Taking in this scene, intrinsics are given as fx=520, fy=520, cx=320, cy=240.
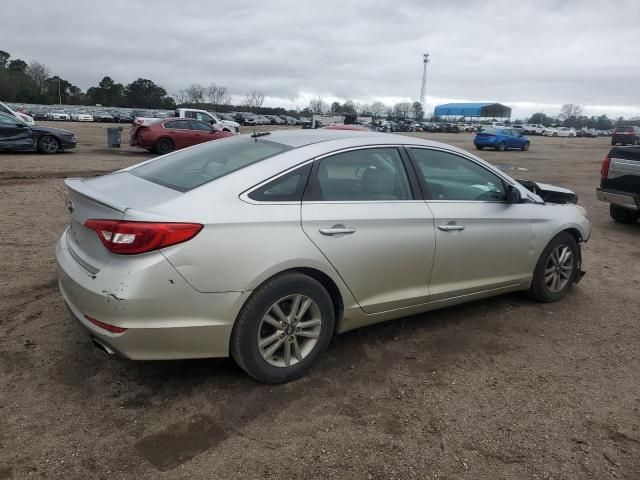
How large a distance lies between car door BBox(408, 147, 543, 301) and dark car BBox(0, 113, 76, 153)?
48.4 feet

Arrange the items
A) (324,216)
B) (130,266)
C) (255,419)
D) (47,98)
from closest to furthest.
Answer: (130,266)
(255,419)
(324,216)
(47,98)

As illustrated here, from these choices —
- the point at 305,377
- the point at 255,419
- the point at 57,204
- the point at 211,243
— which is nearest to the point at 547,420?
the point at 305,377

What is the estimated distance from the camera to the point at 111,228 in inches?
112

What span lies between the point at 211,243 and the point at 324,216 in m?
0.77

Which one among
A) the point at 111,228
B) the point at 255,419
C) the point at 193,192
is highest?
the point at 193,192

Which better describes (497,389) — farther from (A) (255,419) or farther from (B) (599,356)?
(A) (255,419)

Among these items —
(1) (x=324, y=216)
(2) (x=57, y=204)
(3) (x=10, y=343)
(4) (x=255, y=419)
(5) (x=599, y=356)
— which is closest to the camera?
(4) (x=255, y=419)

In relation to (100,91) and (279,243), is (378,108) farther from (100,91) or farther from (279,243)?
(279,243)

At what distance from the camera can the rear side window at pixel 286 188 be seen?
124 inches

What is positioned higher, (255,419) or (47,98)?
(47,98)

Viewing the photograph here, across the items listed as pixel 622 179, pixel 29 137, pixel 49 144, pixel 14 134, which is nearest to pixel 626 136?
pixel 622 179

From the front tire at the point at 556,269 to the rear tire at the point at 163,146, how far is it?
15.8 metres

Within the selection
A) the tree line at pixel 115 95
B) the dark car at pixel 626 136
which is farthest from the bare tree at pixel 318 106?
the dark car at pixel 626 136

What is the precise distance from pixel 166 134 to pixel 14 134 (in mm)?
4820
